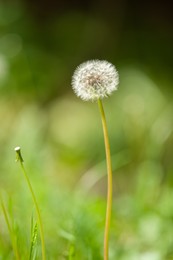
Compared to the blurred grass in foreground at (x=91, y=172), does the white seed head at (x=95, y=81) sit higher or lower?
lower

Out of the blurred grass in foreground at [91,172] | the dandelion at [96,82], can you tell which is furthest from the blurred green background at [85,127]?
the dandelion at [96,82]

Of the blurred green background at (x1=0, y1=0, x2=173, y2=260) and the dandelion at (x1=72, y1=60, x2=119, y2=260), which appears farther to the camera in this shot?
the blurred green background at (x1=0, y1=0, x2=173, y2=260)

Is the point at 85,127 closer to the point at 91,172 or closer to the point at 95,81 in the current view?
the point at 91,172

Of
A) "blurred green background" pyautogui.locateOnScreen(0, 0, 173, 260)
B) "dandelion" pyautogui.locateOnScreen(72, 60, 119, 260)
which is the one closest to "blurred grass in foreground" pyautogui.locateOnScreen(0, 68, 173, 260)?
"blurred green background" pyautogui.locateOnScreen(0, 0, 173, 260)

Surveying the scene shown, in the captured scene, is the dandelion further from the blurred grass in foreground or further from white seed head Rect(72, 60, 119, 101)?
the blurred grass in foreground

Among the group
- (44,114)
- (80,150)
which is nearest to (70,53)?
(44,114)

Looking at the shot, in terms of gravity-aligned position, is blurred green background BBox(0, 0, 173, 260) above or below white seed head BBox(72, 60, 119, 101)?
above

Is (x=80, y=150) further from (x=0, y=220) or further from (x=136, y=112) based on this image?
(x=0, y=220)

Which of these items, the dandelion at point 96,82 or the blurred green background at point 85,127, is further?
the blurred green background at point 85,127

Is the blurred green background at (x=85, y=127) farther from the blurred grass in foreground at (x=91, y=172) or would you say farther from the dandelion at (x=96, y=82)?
the dandelion at (x=96, y=82)
